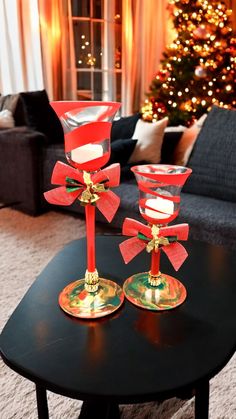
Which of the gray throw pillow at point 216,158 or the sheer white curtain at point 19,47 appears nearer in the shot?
the gray throw pillow at point 216,158

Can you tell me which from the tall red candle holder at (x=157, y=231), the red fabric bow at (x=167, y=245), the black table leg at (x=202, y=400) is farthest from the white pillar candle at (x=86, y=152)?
the black table leg at (x=202, y=400)

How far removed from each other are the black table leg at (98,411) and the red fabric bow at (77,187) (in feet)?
1.82

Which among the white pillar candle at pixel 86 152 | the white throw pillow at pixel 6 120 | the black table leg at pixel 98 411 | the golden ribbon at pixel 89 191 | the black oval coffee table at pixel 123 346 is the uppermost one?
the white pillar candle at pixel 86 152

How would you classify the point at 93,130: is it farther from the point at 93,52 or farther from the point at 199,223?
the point at 93,52

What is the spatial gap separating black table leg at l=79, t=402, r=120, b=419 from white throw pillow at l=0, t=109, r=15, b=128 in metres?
2.69

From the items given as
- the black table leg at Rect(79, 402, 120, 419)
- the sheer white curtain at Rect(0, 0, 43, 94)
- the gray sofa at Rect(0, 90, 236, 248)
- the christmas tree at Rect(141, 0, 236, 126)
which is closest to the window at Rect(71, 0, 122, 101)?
the sheer white curtain at Rect(0, 0, 43, 94)

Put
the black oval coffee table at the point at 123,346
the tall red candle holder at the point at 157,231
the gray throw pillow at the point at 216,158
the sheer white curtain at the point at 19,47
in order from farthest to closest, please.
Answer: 1. the sheer white curtain at the point at 19,47
2. the gray throw pillow at the point at 216,158
3. the tall red candle holder at the point at 157,231
4. the black oval coffee table at the point at 123,346

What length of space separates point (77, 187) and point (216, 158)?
55.7 inches

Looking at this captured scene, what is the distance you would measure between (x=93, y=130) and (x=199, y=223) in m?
1.20

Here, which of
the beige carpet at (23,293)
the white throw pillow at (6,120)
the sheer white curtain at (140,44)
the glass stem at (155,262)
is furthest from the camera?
the sheer white curtain at (140,44)

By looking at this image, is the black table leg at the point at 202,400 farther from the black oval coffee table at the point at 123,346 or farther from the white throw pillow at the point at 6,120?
the white throw pillow at the point at 6,120

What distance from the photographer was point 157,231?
0.90 metres

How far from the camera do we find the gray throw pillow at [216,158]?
6.72 ft

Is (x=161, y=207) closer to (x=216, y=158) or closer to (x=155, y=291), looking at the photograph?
(x=155, y=291)
